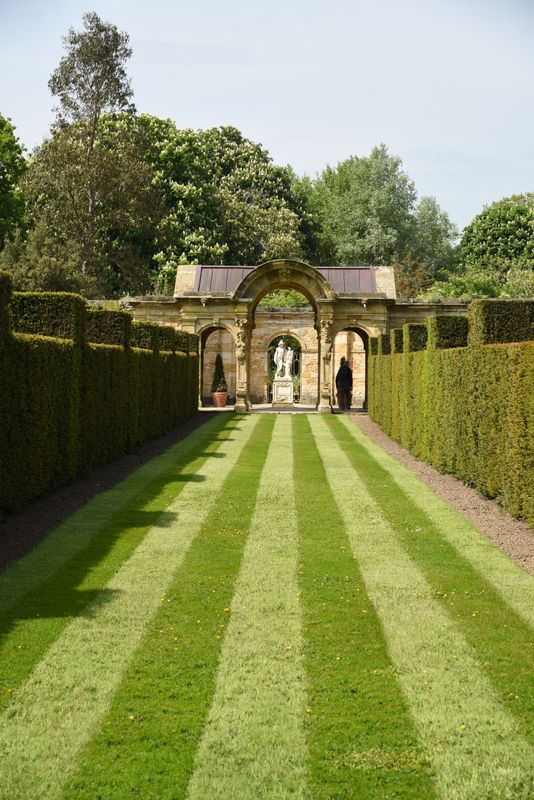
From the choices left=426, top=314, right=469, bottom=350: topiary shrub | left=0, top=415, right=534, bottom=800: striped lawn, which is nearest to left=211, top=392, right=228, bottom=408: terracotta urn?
left=426, top=314, right=469, bottom=350: topiary shrub

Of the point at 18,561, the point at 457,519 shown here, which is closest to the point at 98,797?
the point at 18,561

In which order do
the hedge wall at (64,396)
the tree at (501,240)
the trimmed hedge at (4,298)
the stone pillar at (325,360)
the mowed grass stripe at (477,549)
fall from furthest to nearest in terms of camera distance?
the tree at (501,240) → the stone pillar at (325,360) → the hedge wall at (64,396) → the trimmed hedge at (4,298) → the mowed grass stripe at (477,549)

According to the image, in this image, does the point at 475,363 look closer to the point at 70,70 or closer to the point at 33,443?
the point at 33,443

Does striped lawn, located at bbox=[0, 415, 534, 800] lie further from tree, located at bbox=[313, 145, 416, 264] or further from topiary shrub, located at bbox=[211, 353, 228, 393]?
tree, located at bbox=[313, 145, 416, 264]

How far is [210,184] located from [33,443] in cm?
4300

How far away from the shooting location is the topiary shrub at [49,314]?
14164 mm

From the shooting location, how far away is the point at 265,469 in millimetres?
15758

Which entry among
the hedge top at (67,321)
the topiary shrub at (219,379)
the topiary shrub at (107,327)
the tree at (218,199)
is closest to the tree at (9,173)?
the tree at (218,199)

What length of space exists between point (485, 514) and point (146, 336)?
12294 mm

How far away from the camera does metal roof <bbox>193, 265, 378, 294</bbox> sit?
1453 inches

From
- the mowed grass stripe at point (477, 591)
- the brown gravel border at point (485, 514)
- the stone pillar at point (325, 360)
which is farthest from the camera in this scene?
the stone pillar at point (325, 360)

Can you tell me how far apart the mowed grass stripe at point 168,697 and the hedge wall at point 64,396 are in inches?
137

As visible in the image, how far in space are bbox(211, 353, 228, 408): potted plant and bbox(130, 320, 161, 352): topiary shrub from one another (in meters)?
16.5

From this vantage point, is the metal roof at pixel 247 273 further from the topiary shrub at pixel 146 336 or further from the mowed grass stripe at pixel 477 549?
the mowed grass stripe at pixel 477 549
